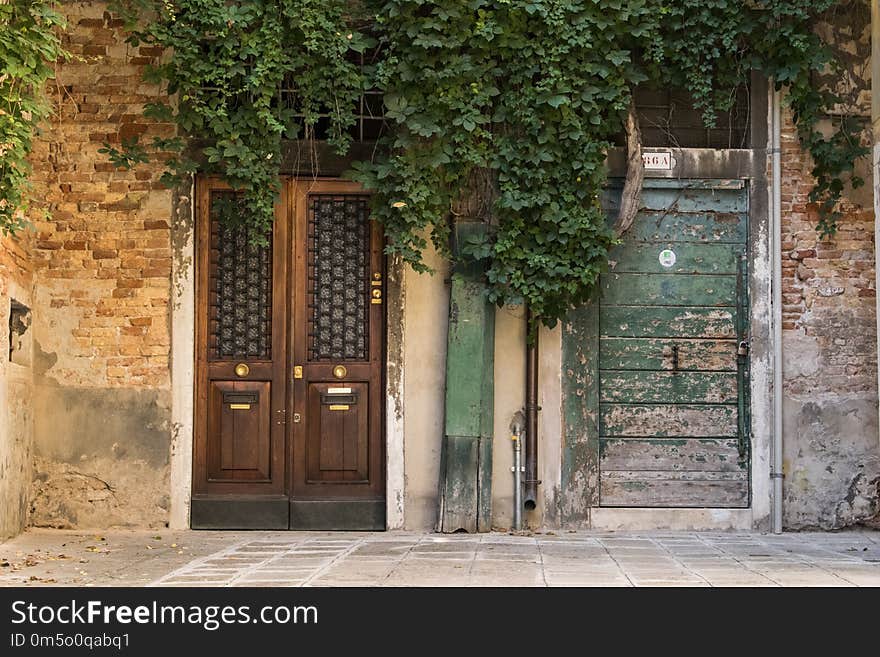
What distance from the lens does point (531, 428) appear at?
8602mm

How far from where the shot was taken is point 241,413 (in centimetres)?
870

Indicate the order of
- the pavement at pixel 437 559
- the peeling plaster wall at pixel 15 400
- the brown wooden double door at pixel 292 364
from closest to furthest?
the pavement at pixel 437 559 < the peeling plaster wall at pixel 15 400 < the brown wooden double door at pixel 292 364

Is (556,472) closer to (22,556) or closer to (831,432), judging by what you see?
(831,432)

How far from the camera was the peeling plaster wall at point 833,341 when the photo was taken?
860cm

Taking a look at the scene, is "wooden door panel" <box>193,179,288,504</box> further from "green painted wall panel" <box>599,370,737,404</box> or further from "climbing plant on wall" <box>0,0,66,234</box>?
"green painted wall panel" <box>599,370,737,404</box>

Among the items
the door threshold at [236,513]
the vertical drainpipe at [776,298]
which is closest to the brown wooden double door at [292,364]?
the door threshold at [236,513]

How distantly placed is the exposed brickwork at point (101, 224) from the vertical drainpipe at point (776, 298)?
463 cm

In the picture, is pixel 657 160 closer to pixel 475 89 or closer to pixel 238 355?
pixel 475 89

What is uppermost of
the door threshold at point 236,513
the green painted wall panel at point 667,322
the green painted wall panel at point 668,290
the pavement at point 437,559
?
the green painted wall panel at point 668,290

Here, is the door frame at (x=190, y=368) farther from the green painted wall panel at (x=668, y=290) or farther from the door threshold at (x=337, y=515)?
the green painted wall panel at (x=668, y=290)

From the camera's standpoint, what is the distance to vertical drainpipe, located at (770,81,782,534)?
337 inches

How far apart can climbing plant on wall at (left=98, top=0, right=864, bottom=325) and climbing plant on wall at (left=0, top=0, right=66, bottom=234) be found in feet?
3.02

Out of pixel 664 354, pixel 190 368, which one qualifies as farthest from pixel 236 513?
pixel 664 354

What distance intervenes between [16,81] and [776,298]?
5.68 m
